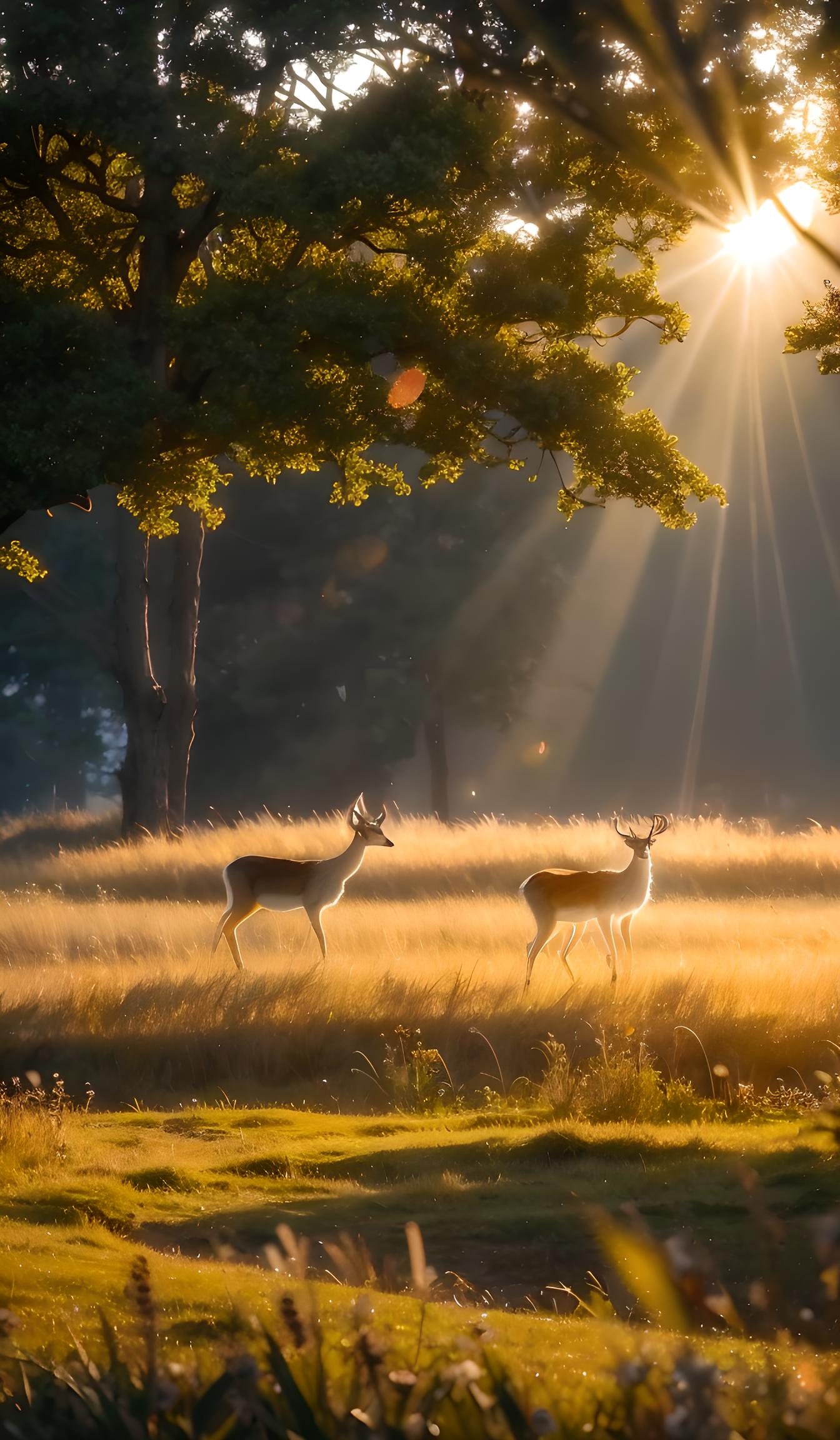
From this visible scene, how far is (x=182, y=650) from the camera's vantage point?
36344 mm

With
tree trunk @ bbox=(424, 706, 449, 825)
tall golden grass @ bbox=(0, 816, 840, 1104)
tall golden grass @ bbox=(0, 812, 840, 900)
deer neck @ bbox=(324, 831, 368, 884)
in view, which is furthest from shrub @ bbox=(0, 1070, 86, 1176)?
tree trunk @ bbox=(424, 706, 449, 825)

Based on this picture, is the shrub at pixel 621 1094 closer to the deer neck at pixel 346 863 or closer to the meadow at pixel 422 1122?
the meadow at pixel 422 1122

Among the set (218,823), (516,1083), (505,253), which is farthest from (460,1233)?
(218,823)

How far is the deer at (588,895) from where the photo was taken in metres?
15.2

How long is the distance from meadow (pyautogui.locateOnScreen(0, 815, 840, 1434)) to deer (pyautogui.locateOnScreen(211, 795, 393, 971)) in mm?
599

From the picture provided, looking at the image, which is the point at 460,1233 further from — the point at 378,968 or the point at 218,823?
the point at 218,823

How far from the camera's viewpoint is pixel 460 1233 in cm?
866

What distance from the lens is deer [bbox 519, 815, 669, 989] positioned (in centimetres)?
→ 1522

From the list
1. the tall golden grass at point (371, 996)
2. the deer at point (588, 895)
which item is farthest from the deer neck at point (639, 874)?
the tall golden grass at point (371, 996)

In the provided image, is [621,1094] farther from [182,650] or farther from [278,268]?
[182,650]

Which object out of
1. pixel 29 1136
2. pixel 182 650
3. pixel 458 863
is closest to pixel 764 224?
pixel 29 1136

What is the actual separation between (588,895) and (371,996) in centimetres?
237

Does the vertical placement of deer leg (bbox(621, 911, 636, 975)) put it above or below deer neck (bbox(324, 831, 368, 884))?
below

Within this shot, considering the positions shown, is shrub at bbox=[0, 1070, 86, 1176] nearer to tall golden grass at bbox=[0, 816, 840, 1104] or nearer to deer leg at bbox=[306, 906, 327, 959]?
tall golden grass at bbox=[0, 816, 840, 1104]
